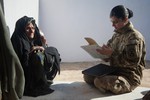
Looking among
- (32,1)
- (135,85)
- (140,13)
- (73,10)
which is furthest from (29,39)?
(140,13)

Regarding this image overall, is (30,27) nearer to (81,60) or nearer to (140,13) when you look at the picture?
(81,60)

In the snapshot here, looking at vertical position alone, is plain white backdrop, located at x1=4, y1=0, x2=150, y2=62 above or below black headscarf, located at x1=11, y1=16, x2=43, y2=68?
below

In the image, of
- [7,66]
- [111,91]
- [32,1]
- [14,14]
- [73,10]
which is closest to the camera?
[7,66]

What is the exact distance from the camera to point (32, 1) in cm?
613

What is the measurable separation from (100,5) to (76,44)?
3.81 feet

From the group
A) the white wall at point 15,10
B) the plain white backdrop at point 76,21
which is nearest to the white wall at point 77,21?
the plain white backdrop at point 76,21

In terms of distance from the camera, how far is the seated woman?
3.53 meters

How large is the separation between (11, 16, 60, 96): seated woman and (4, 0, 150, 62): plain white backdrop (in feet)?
11.5

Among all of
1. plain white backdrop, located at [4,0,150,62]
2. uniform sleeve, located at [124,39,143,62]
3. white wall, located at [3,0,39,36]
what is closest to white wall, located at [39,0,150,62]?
plain white backdrop, located at [4,0,150,62]

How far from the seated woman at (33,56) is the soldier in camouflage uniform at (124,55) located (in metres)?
0.65

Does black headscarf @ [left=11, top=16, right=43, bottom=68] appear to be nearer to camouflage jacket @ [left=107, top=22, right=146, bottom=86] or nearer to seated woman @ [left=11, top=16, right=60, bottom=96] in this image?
seated woman @ [left=11, top=16, right=60, bottom=96]

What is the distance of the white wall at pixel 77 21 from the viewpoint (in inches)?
288

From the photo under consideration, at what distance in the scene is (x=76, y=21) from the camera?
7426mm

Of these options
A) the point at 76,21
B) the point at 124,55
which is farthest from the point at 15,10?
the point at 76,21
